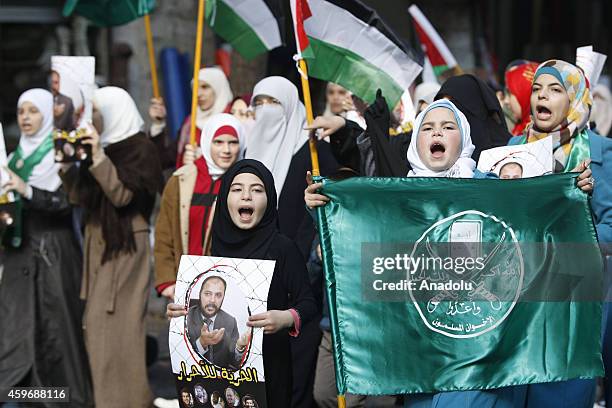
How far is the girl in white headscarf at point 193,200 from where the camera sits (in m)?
7.66

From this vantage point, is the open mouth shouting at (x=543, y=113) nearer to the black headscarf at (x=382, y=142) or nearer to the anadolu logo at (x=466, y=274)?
the black headscarf at (x=382, y=142)

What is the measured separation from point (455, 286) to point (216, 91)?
4.88 metres

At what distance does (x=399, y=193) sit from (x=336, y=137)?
120 cm

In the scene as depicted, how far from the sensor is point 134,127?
325 inches

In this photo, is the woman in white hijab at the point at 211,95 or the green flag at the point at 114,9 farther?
the woman in white hijab at the point at 211,95

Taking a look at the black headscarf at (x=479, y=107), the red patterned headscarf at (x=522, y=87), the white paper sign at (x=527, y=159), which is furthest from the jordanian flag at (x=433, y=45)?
the white paper sign at (x=527, y=159)

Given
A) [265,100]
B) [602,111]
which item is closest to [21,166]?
[265,100]

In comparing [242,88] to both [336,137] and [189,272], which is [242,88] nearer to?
[336,137]

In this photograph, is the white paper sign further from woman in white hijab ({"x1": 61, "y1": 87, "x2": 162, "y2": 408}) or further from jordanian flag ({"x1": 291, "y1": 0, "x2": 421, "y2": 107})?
woman in white hijab ({"x1": 61, "y1": 87, "x2": 162, "y2": 408})

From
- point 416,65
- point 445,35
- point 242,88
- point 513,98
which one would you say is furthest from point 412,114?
point 445,35

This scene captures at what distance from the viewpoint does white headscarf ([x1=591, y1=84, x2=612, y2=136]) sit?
10.1 m

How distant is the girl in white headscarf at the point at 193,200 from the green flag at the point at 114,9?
1993 millimetres

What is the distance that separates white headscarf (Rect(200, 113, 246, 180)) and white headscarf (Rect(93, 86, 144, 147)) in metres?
0.60

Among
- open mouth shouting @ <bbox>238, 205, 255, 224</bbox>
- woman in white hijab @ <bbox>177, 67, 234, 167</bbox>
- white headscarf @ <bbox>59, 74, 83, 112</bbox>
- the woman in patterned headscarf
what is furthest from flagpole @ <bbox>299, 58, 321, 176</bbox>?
woman in white hijab @ <bbox>177, 67, 234, 167</bbox>
